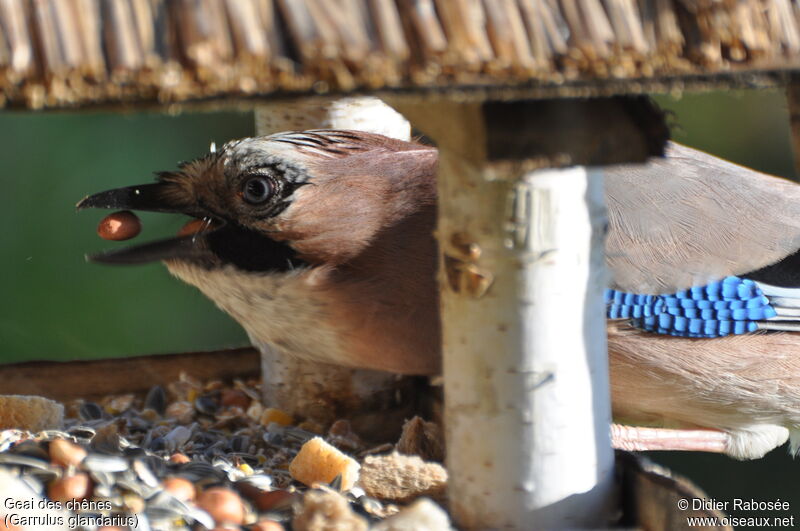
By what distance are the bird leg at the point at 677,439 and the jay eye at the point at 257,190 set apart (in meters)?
0.95

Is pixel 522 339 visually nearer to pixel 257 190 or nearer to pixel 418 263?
pixel 418 263

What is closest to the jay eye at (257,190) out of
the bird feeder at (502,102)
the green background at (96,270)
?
the bird feeder at (502,102)

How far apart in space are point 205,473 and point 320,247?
52cm

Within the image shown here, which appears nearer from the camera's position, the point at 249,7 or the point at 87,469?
the point at 249,7

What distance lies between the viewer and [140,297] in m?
4.09

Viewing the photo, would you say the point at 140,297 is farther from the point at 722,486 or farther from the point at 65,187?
the point at 722,486

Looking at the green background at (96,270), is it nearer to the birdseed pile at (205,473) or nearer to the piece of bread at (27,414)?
the birdseed pile at (205,473)

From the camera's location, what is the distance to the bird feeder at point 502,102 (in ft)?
3.06

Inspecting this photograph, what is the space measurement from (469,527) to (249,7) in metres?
0.73

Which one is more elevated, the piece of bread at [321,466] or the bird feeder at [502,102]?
the bird feeder at [502,102]

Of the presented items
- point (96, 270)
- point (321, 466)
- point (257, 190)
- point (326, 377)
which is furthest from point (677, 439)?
point (96, 270)

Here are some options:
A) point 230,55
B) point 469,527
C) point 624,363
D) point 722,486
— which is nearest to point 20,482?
point 469,527

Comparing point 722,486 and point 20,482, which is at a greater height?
point 20,482

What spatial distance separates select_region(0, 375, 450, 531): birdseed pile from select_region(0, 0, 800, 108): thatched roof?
0.58 meters
